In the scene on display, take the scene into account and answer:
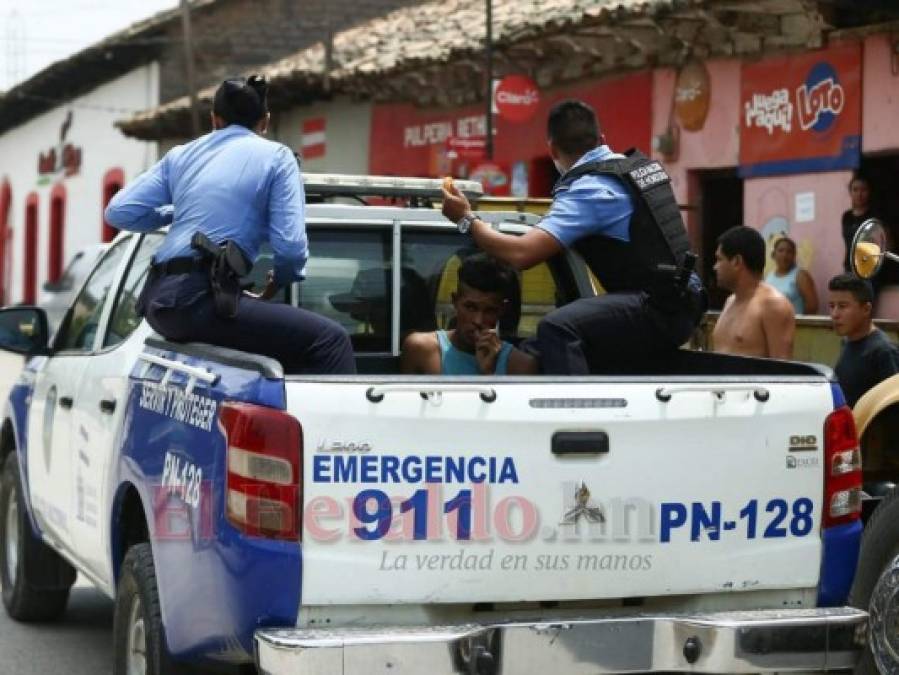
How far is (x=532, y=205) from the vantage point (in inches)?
344

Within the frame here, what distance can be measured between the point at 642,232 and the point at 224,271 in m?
1.31

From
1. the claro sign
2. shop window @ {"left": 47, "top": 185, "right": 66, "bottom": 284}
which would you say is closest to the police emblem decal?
the claro sign

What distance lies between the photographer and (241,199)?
242 inches

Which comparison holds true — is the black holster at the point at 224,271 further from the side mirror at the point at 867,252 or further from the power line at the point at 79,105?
the power line at the point at 79,105

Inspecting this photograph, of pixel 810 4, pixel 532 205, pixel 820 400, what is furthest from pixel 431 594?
pixel 810 4

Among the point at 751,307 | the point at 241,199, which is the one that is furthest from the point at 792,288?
the point at 241,199

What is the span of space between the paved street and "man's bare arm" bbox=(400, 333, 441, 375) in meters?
1.84

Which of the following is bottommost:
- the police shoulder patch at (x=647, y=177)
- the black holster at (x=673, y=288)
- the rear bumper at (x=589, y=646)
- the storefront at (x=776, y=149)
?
the rear bumper at (x=589, y=646)

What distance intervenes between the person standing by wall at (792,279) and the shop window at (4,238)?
35.6m

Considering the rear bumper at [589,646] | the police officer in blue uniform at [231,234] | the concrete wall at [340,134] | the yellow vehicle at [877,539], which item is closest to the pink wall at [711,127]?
the concrete wall at [340,134]

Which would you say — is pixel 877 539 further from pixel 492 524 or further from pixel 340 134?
pixel 340 134

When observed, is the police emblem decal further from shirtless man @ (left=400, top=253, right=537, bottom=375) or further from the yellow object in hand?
the yellow object in hand

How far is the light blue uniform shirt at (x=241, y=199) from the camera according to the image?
6121mm

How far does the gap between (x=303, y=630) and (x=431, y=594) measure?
35 centimetres
